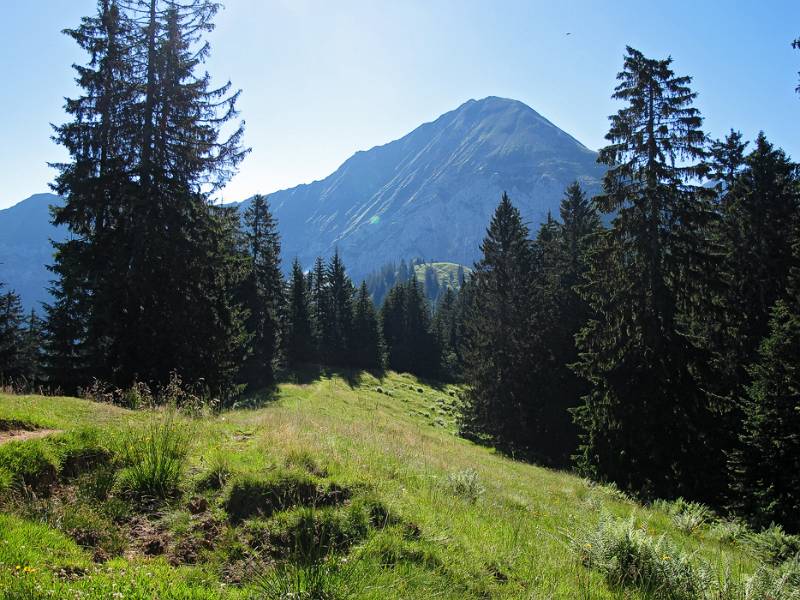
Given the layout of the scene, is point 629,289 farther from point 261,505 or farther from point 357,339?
point 357,339

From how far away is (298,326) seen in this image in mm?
60062

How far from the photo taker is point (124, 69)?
1991 cm

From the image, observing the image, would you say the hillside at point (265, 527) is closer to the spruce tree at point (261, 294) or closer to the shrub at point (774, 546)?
the shrub at point (774, 546)

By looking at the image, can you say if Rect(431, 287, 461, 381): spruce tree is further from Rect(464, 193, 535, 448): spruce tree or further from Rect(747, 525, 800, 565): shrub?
Rect(747, 525, 800, 565): shrub

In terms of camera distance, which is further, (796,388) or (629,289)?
(629,289)

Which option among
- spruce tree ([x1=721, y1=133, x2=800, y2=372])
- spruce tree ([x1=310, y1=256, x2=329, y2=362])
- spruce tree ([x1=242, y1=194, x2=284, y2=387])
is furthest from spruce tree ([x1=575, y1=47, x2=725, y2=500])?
spruce tree ([x1=310, y1=256, x2=329, y2=362])

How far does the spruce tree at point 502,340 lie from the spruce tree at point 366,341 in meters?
34.5

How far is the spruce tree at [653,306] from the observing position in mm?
18406

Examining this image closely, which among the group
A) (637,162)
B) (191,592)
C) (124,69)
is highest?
(124,69)

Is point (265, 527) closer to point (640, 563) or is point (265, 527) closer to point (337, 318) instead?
point (640, 563)

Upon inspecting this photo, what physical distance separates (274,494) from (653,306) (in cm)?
1777

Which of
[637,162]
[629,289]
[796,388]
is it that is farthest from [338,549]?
[637,162]

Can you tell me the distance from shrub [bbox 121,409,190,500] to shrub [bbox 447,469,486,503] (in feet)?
15.5

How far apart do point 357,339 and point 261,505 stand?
62426 millimetres
